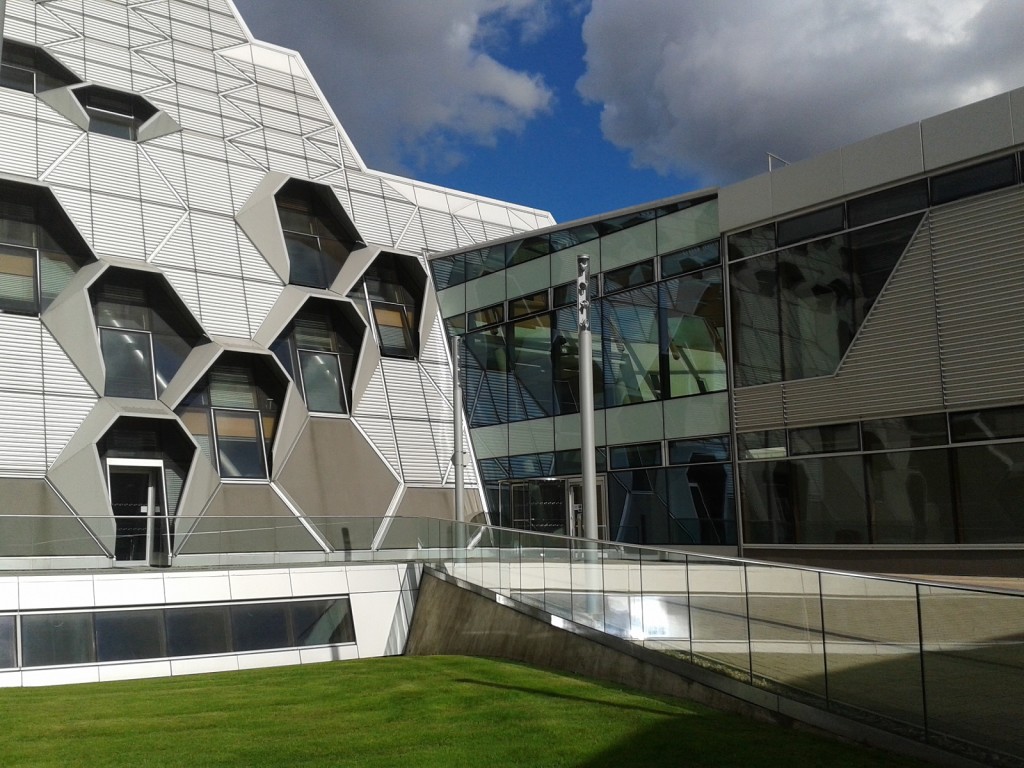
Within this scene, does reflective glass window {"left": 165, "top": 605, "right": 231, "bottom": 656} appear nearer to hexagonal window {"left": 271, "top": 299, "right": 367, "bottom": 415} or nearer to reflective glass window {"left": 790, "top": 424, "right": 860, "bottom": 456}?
hexagonal window {"left": 271, "top": 299, "right": 367, "bottom": 415}

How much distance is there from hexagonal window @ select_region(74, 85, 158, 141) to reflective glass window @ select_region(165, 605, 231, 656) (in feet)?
44.4

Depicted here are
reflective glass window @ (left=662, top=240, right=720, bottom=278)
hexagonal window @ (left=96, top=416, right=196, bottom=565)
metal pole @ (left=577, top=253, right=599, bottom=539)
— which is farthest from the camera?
reflective glass window @ (left=662, top=240, right=720, bottom=278)

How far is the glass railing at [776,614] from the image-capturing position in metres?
7.62

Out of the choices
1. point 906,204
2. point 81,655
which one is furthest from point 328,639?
point 906,204

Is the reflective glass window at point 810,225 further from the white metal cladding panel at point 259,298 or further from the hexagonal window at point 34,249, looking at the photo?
the hexagonal window at point 34,249

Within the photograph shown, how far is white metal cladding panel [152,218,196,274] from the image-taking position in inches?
973

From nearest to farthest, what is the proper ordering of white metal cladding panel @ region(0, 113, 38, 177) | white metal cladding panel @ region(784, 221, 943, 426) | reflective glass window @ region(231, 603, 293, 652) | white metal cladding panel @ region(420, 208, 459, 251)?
reflective glass window @ region(231, 603, 293, 652), white metal cladding panel @ region(784, 221, 943, 426), white metal cladding panel @ region(0, 113, 38, 177), white metal cladding panel @ region(420, 208, 459, 251)

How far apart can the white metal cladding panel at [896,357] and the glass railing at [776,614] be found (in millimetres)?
7603

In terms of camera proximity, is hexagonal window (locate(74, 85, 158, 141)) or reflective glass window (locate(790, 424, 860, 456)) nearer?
reflective glass window (locate(790, 424, 860, 456))

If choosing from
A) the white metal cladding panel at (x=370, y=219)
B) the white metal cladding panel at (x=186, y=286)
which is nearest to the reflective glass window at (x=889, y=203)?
the white metal cladding panel at (x=370, y=219)

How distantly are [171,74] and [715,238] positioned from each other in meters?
16.2

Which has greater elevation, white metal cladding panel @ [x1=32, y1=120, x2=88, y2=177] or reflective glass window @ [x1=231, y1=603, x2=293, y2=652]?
white metal cladding panel @ [x1=32, y1=120, x2=88, y2=177]

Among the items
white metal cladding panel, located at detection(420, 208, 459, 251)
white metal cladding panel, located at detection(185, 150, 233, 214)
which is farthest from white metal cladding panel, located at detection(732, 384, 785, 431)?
white metal cladding panel, located at detection(185, 150, 233, 214)

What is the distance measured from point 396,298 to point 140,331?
7.38 metres
